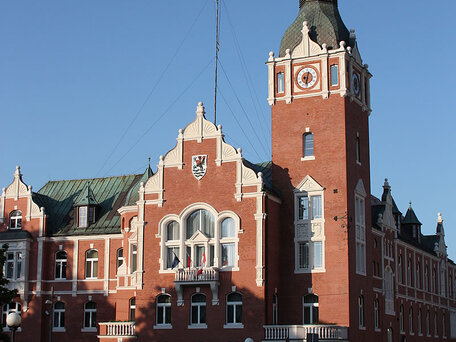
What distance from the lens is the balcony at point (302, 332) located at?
54.1m

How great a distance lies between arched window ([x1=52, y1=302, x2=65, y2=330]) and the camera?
2660 inches

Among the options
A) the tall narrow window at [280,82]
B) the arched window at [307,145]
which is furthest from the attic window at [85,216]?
the arched window at [307,145]

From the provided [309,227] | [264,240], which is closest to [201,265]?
[264,240]

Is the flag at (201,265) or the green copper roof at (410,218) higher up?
the green copper roof at (410,218)

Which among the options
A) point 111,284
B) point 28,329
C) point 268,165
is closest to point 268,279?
point 268,165

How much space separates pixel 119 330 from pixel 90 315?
797cm

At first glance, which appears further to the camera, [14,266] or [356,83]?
[14,266]

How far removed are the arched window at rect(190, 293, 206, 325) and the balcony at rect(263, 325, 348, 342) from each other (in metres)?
4.92

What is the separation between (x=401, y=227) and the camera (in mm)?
82000

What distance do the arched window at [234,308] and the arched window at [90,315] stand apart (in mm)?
14523

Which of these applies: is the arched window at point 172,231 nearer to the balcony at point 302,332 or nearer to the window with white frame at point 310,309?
the balcony at point 302,332

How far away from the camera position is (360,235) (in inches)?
2381

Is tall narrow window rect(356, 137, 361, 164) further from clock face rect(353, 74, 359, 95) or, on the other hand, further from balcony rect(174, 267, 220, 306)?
balcony rect(174, 267, 220, 306)

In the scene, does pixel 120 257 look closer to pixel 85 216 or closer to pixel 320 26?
pixel 85 216
